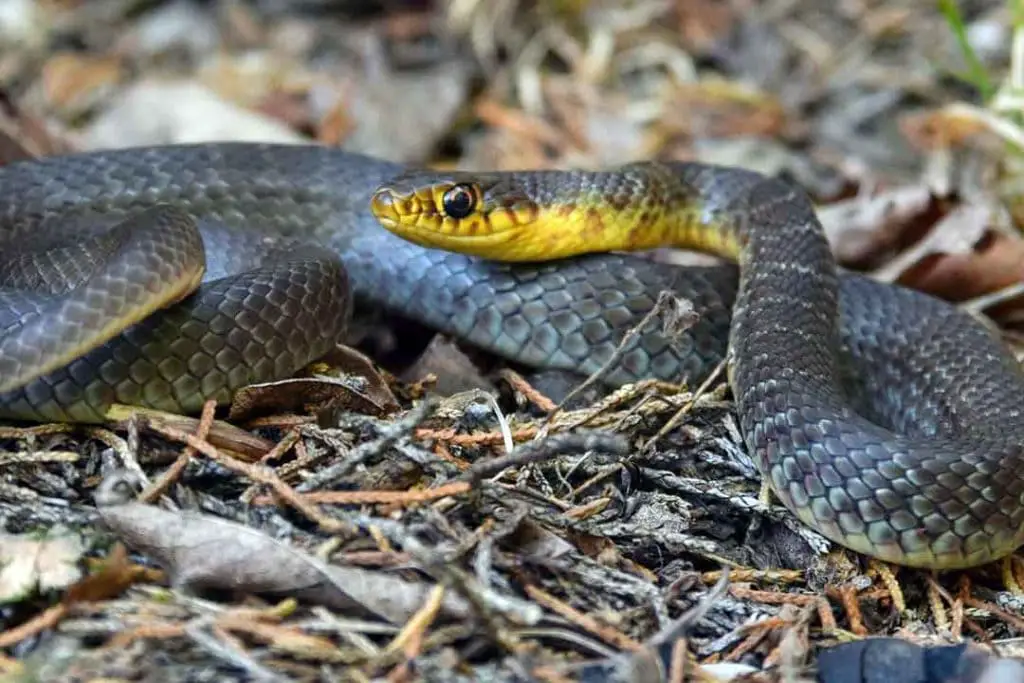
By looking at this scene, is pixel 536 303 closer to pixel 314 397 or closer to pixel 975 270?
pixel 314 397

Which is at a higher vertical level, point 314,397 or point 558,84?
point 558,84

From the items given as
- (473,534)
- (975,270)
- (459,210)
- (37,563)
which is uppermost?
(459,210)

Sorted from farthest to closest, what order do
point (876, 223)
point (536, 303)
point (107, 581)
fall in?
point (876, 223) < point (536, 303) < point (107, 581)

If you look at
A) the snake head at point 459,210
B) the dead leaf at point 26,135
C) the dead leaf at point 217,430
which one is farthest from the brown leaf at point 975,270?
the dead leaf at point 26,135

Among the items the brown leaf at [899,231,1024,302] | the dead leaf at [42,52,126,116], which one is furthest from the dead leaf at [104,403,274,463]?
the dead leaf at [42,52,126,116]

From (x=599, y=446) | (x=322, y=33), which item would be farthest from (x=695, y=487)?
(x=322, y=33)

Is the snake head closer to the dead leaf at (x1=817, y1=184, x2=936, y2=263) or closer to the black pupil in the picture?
the black pupil

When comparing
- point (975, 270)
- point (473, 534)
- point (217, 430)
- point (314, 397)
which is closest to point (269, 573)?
point (473, 534)

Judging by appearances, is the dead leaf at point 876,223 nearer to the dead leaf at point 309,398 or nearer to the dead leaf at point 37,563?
the dead leaf at point 309,398
